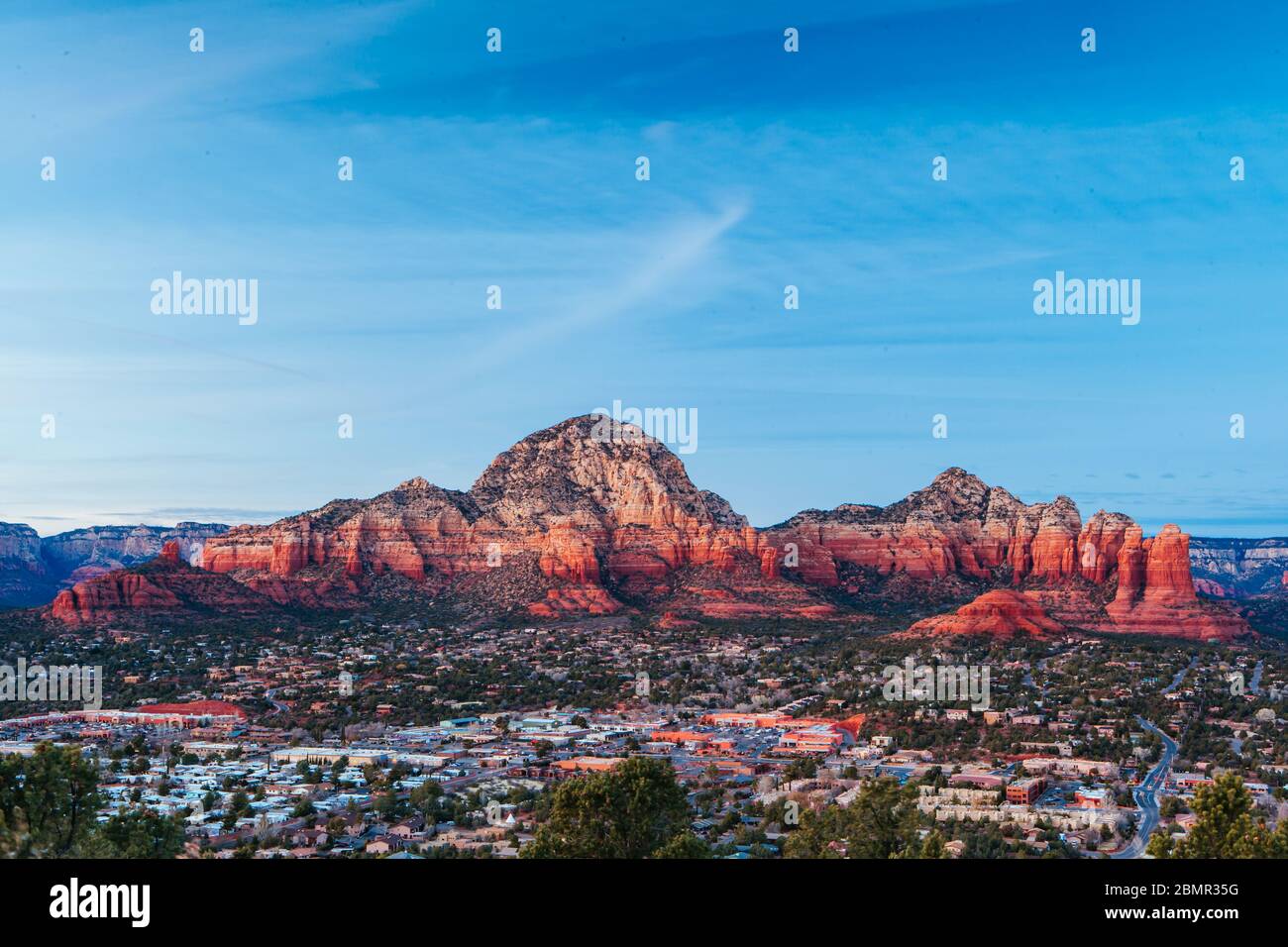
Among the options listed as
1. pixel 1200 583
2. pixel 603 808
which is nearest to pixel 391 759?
pixel 603 808

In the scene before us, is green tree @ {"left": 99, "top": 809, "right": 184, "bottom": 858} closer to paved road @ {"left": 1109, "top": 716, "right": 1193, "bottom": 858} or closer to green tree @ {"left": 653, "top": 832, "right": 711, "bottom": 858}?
green tree @ {"left": 653, "top": 832, "right": 711, "bottom": 858}

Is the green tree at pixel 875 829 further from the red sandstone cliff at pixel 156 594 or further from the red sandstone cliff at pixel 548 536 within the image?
the red sandstone cliff at pixel 156 594

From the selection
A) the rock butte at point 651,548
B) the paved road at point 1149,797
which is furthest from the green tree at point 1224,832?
the rock butte at point 651,548

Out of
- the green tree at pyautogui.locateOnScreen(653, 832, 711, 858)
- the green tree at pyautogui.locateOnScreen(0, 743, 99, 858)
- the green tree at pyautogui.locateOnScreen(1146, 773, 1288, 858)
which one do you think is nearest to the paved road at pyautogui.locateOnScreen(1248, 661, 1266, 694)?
the green tree at pyautogui.locateOnScreen(1146, 773, 1288, 858)

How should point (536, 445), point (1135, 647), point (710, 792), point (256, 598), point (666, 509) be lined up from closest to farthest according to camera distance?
point (710, 792)
point (1135, 647)
point (256, 598)
point (666, 509)
point (536, 445)
